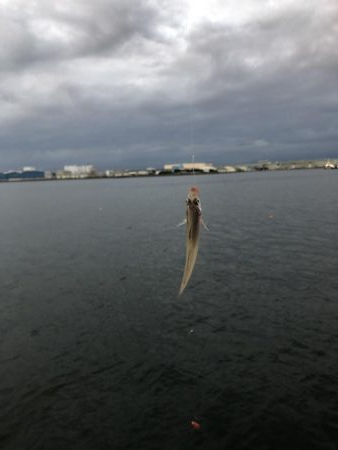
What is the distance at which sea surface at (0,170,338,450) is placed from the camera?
1706 cm

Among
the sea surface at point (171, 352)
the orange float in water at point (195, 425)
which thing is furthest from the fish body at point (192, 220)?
the sea surface at point (171, 352)

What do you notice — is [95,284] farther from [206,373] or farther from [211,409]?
[211,409]

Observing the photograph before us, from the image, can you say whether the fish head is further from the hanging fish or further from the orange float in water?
the orange float in water

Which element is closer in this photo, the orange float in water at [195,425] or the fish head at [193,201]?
the fish head at [193,201]

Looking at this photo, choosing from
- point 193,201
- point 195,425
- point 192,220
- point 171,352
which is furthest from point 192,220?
point 171,352

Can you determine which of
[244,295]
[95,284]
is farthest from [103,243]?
[244,295]

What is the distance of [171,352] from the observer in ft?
76.6

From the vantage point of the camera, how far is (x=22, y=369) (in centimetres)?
2255

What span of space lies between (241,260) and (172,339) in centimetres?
1998

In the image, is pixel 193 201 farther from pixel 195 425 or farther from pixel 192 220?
pixel 195 425

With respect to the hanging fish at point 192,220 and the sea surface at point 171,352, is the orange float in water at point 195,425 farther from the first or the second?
the hanging fish at point 192,220

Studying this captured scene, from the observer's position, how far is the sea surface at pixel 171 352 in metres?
17.1

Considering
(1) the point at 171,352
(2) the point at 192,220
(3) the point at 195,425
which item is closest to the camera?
(2) the point at 192,220

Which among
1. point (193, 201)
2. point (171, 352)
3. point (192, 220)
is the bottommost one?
point (171, 352)
